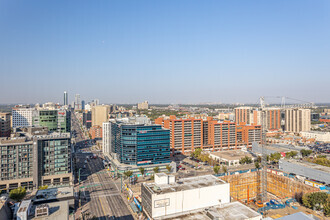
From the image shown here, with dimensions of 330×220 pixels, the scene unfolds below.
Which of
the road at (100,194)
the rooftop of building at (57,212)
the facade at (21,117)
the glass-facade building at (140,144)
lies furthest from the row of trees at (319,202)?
the facade at (21,117)

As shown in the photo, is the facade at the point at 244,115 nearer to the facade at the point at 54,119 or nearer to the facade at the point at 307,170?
the facade at the point at 307,170

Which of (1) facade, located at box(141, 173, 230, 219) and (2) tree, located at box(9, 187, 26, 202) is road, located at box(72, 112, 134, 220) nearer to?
(1) facade, located at box(141, 173, 230, 219)

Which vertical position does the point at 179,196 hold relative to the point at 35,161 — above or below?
below

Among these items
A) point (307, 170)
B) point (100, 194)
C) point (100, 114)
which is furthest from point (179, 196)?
point (100, 114)

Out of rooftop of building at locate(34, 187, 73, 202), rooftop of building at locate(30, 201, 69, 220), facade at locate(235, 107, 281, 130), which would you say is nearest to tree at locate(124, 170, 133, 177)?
rooftop of building at locate(34, 187, 73, 202)

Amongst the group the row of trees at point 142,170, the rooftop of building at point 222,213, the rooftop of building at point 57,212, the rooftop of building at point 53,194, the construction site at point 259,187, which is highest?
the rooftop of building at point 57,212

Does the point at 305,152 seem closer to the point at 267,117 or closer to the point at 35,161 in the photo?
the point at 267,117

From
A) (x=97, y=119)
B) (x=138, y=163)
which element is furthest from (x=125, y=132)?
(x=97, y=119)
